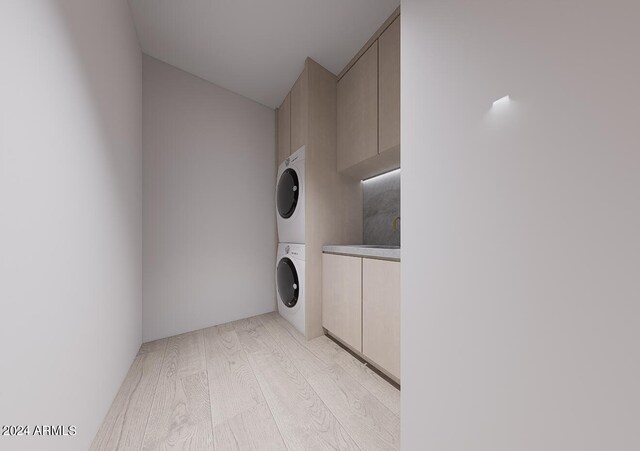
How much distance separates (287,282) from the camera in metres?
2.25

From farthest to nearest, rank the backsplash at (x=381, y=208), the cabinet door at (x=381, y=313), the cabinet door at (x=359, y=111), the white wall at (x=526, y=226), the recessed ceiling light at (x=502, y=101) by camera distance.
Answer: the backsplash at (x=381, y=208), the cabinet door at (x=359, y=111), the cabinet door at (x=381, y=313), the recessed ceiling light at (x=502, y=101), the white wall at (x=526, y=226)

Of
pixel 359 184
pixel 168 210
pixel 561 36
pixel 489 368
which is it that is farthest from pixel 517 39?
pixel 168 210

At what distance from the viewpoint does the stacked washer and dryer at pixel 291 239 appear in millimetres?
2045

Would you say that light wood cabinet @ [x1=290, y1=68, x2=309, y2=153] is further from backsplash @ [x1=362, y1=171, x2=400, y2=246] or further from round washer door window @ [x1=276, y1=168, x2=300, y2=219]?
backsplash @ [x1=362, y1=171, x2=400, y2=246]

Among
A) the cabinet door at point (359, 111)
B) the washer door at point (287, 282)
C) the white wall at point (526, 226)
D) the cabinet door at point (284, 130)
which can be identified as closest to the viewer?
the white wall at point (526, 226)

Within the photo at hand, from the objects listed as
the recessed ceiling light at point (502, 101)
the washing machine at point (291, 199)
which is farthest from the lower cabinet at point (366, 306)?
the recessed ceiling light at point (502, 101)

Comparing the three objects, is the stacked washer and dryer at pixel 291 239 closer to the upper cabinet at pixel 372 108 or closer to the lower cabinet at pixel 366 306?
the lower cabinet at pixel 366 306

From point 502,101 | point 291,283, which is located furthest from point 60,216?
point 291,283

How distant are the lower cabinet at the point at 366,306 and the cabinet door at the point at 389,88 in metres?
0.85

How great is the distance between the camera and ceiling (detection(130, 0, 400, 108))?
1555 millimetres

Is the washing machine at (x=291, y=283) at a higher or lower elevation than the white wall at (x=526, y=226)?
lower

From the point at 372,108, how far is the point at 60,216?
5.89 feet

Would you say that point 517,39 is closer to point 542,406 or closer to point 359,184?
point 542,406

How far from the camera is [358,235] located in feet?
7.38
